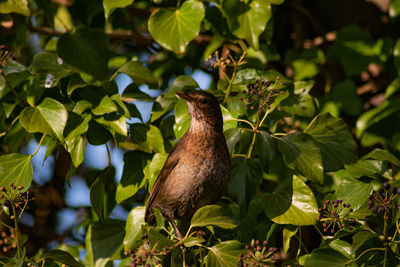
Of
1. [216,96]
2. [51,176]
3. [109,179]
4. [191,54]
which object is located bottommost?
[51,176]

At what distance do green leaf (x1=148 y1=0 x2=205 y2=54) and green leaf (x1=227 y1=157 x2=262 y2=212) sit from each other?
34.2 inches

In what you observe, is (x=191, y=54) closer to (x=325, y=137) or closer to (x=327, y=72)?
(x=327, y=72)

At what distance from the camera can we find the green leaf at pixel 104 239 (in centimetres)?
337

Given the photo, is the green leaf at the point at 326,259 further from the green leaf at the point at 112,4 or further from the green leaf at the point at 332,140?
the green leaf at the point at 112,4

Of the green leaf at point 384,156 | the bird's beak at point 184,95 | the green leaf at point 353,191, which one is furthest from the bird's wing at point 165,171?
the green leaf at point 384,156

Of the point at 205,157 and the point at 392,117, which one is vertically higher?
the point at 205,157

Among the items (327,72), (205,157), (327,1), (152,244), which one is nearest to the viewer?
(152,244)

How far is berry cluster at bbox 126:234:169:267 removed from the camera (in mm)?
2355

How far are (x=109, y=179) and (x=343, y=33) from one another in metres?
2.33

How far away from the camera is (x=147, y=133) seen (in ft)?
10.4

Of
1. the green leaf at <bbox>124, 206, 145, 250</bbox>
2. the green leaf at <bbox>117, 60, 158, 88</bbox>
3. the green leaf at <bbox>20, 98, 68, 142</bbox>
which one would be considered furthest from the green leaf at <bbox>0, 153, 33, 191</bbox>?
the green leaf at <bbox>117, 60, 158, 88</bbox>

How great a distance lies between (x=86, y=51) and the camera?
3314mm

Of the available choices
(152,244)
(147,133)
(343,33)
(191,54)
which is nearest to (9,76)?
(147,133)

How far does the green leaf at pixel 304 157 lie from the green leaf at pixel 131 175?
88 centimetres
